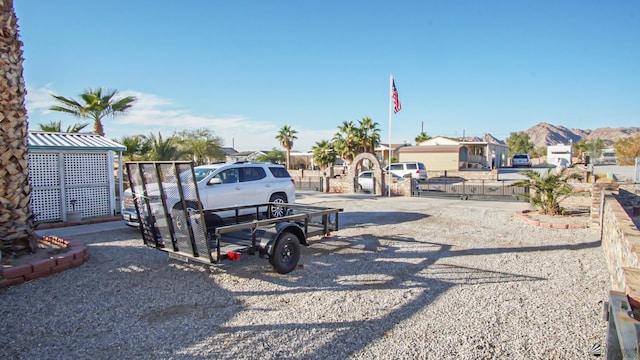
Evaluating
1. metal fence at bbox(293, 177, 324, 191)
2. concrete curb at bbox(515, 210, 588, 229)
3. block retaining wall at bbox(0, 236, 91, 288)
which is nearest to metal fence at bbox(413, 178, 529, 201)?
metal fence at bbox(293, 177, 324, 191)

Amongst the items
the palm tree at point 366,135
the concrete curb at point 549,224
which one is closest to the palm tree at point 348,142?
the palm tree at point 366,135

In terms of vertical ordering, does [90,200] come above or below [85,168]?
below

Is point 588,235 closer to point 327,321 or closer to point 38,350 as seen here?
point 327,321

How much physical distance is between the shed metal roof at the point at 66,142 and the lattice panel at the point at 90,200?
4.18 ft

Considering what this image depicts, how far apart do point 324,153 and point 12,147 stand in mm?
33947

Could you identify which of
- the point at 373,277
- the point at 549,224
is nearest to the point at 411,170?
the point at 549,224

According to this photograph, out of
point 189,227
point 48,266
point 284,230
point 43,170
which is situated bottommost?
point 48,266

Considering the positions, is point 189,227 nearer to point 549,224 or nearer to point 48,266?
point 48,266

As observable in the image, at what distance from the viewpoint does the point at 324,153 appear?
3978 centimetres

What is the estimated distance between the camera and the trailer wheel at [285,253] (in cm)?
612

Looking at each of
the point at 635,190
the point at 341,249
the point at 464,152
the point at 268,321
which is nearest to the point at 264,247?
the point at 268,321

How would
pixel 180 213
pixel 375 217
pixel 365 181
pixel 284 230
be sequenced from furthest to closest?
pixel 365 181 → pixel 375 217 → pixel 284 230 → pixel 180 213

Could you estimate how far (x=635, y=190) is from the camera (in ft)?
45.1

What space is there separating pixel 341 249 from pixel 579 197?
9.45 meters
